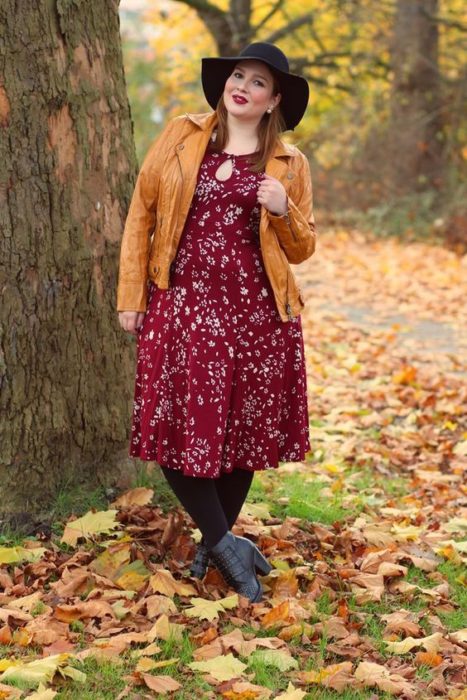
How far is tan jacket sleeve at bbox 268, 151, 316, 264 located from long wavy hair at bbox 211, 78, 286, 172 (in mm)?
134

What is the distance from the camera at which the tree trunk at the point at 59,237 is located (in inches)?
155

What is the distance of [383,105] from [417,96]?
84 cm

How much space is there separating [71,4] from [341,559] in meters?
2.55

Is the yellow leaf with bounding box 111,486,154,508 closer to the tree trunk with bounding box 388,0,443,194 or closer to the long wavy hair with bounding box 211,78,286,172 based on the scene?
the long wavy hair with bounding box 211,78,286,172

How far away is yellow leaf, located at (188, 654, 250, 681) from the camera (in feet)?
10.3

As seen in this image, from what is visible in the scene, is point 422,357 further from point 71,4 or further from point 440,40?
point 440,40

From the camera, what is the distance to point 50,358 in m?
4.10

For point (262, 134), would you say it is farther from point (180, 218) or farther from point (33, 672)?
point (33, 672)

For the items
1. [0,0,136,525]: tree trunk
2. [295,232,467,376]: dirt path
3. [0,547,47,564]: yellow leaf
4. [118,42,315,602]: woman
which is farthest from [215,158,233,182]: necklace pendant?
[295,232,467,376]: dirt path

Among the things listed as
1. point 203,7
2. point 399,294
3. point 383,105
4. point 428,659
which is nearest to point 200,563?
point 428,659

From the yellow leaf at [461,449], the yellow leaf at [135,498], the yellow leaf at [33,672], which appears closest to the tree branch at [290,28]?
the yellow leaf at [461,449]

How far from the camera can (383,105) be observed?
1739 cm

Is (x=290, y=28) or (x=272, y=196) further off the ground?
(x=290, y=28)

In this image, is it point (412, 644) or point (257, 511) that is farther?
point (257, 511)
